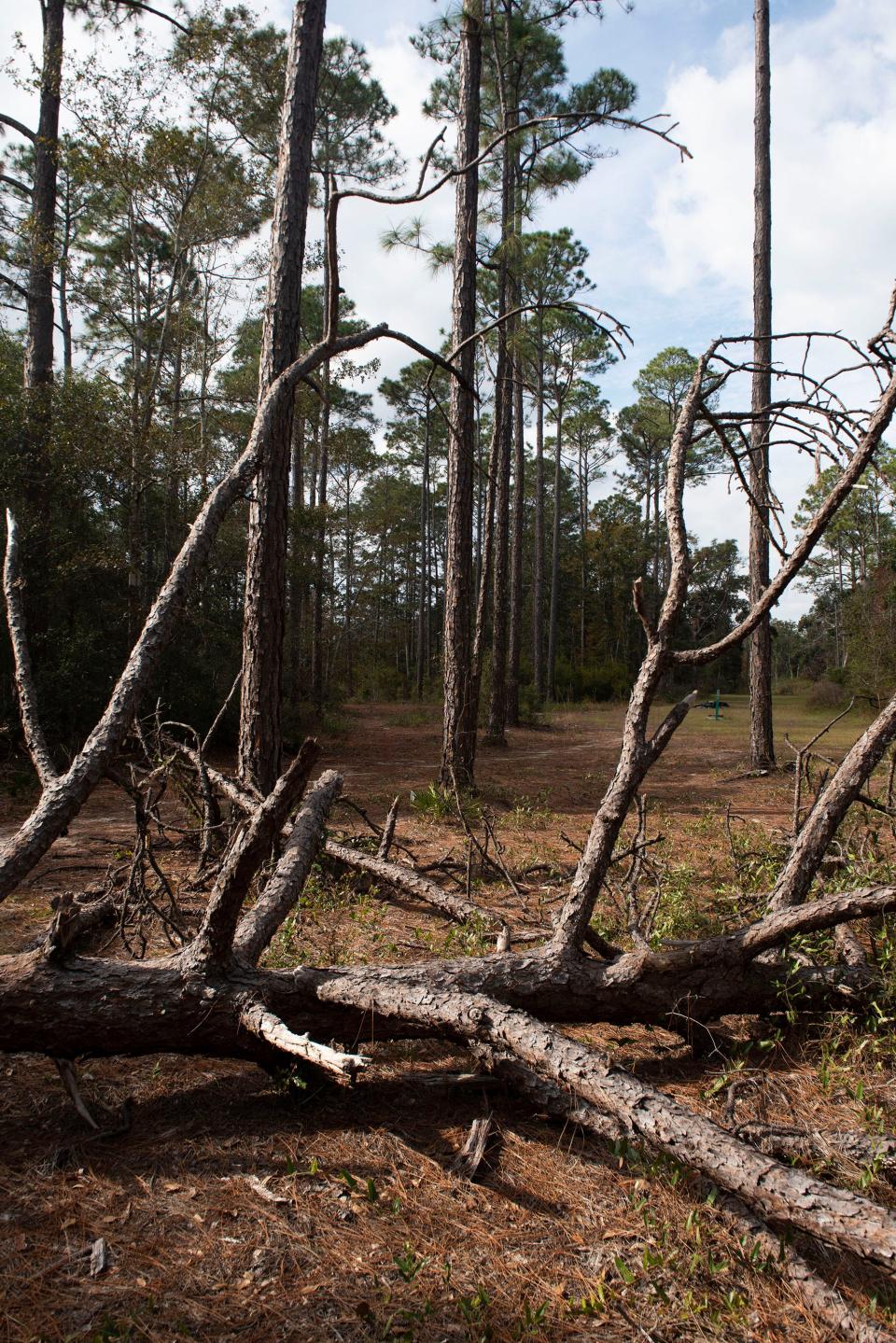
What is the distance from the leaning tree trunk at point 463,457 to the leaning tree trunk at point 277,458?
3388 millimetres

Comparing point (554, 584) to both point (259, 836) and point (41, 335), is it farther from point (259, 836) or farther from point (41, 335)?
point (259, 836)

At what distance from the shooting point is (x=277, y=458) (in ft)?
17.7

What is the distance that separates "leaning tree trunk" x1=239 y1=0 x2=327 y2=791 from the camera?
5352 millimetres

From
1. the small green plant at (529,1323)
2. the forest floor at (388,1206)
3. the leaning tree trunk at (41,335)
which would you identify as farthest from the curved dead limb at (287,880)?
the leaning tree trunk at (41,335)

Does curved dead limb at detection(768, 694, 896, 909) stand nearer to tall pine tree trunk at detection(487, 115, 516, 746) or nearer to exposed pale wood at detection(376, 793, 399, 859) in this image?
exposed pale wood at detection(376, 793, 399, 859)

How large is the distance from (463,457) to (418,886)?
5830 millimetres

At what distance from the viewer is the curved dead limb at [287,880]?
9.07 ft

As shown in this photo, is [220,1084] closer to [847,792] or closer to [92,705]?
[847,792]

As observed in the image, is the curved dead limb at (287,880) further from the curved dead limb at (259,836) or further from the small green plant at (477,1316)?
the small green plant at (477,1316)

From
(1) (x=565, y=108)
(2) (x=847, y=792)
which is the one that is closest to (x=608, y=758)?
(2) (x=847, y=792)

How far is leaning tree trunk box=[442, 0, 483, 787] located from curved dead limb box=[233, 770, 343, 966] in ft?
16.5

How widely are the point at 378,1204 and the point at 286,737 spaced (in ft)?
35.5

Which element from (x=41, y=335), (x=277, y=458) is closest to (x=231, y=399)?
(x=41, y=335)

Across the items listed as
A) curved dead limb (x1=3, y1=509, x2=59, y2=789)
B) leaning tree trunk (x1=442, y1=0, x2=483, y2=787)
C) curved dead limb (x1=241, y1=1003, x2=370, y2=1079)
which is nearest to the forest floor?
curved dead limb (x1=241, y1=1003, x2=370, y2=1079)
